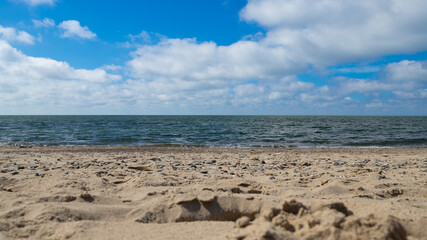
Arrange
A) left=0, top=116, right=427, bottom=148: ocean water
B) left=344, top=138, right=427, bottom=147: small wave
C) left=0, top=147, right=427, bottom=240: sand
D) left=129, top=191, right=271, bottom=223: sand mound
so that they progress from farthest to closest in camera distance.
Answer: left=0, top=116, right=427, bottom=148: ocean water, left=344, top=138, right=427, bottom=147: small wave, left=129, top=191, right=271, bottom=223: sand mound, left=0, top=147, right=427, bottom=240: sand

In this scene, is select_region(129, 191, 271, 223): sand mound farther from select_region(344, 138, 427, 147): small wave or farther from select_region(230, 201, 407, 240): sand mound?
select_region(344, 138, 427, 147): small wave

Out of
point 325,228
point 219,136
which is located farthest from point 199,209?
point 219,136

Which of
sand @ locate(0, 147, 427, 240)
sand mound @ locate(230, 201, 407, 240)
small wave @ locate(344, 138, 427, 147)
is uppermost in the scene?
sand mound @ locate(230, 201, 407, 240)

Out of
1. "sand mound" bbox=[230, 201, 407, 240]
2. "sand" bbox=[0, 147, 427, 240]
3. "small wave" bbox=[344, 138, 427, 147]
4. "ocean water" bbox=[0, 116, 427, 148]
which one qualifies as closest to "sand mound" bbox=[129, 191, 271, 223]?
"sand" bbox=[0, 147, 427, 240]

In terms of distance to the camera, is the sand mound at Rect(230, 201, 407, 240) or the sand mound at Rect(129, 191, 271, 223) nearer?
the sand mound at Rect(230, 201, 407, 240)

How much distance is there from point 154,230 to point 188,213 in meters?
0.61

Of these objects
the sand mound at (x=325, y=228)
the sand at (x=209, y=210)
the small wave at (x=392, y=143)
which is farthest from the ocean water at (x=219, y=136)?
the sand mound at (x=325, y=228)

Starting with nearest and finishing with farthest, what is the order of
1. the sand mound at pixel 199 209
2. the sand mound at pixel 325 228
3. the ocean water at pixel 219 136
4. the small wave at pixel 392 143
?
the sand mound at pixel 325 228
the sand mound at pixel 199 209
the small wave at pixel 392 143
the ocean water at pixel 219 136

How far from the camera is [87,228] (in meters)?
2.81

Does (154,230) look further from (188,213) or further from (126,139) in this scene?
(126,139)

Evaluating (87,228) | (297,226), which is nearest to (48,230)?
(87,228)

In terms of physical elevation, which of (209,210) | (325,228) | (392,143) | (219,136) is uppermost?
(325,228)

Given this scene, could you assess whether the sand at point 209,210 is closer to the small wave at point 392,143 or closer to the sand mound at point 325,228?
the sand mound at point 325,228

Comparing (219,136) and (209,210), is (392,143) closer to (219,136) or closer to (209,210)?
(219,136)
